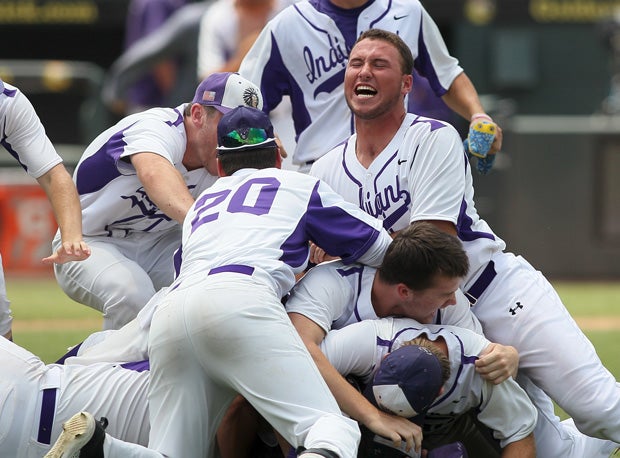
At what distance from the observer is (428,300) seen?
4.54m

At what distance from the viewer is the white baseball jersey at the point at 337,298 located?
4.55 m

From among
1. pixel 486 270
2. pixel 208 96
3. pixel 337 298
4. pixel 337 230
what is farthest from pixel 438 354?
pixel 208 96

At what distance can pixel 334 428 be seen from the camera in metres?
4.01

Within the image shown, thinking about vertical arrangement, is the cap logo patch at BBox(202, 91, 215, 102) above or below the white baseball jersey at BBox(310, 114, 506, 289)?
above

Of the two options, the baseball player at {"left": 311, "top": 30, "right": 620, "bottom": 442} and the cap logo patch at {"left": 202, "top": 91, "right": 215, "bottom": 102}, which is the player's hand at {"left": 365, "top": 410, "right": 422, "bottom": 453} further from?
the cap logo patch at {"left": 202, "top": 91, "right": 215, "bottom": 102}

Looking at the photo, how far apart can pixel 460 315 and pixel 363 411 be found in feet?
2.47

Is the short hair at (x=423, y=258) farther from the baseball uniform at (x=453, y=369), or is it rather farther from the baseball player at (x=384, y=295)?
the baseball uniform at (x=453, y=369)

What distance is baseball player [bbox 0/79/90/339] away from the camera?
5.35 meters

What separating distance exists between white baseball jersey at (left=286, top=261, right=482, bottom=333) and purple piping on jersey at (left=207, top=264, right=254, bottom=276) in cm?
33

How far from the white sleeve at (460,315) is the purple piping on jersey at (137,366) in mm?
1158

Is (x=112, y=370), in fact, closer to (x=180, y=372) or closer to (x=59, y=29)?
(x=180, y=372)

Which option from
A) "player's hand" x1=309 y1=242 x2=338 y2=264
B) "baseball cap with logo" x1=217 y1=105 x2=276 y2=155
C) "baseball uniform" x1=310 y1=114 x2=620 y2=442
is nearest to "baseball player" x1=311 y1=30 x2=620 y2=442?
"baseball uniform" x1=310 y1=114 x2=620 y2=442

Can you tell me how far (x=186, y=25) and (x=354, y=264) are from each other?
757cm

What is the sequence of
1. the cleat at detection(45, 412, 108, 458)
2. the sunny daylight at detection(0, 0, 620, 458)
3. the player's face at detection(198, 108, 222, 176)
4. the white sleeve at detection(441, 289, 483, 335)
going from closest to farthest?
the cleat at detection(45, 412, 108, 458) → the sunny daylight at detection(0, 0, 620, 458) → the white sleeve at detection(441, 289, 483, 335) → the player's face at detection(198, 108, 222, 176)
